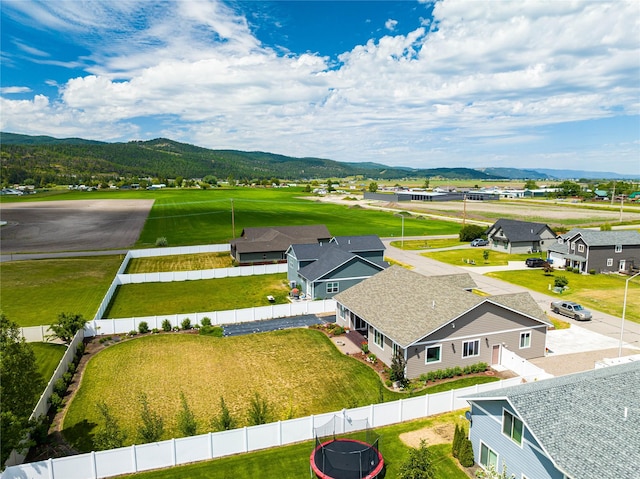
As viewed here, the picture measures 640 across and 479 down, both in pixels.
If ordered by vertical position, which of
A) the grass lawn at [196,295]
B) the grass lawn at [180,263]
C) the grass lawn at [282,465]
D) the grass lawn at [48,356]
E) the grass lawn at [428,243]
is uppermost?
the grass lawn at [428,243]

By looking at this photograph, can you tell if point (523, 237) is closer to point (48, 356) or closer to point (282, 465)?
point (282, 465)

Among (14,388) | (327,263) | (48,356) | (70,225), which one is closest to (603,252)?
(327,263)

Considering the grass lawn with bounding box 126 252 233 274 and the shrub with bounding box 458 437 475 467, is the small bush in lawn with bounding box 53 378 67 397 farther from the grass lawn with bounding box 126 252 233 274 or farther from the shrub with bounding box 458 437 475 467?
the grass lawn with bounding box 126 252 233 274

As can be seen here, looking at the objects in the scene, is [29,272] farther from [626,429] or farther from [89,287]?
[626,429]

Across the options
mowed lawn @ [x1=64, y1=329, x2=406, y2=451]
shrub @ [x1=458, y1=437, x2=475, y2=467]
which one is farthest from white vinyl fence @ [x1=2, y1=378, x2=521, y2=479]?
shrub @ [x1=458, y1=437, x2=475, y2=467]

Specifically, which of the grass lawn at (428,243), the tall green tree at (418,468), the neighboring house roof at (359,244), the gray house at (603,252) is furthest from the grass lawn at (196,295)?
the gray house at (603,252)

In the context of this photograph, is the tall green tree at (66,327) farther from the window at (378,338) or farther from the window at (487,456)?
the window at (487,456)

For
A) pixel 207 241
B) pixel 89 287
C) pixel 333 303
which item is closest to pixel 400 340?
pixel 333 303
